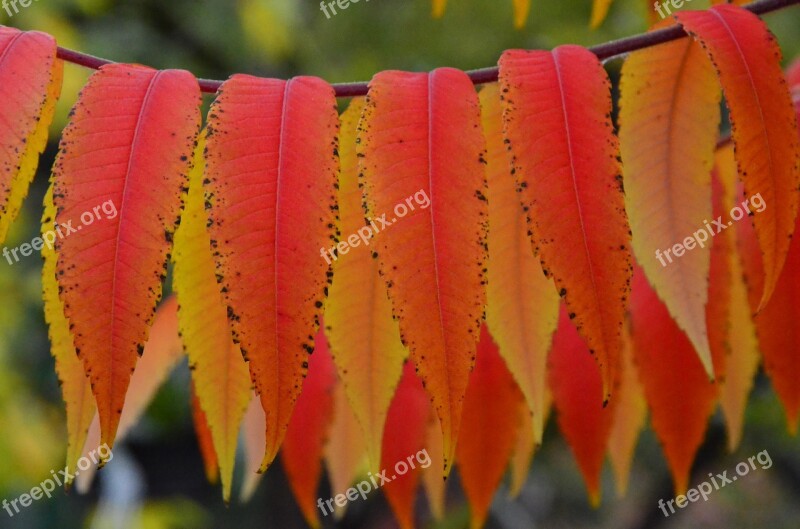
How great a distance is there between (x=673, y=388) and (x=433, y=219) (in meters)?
0.44

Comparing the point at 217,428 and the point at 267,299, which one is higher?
the point at 267,299

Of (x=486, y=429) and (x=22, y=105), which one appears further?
(x=486, y=429)

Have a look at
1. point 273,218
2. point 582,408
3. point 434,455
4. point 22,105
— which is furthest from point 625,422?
point 22,105

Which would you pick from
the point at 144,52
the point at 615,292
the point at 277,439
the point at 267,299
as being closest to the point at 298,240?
the point at 267,299

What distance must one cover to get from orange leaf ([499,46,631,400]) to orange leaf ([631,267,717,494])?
32 cm

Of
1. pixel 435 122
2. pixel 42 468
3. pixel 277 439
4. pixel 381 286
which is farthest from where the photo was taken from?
pixel 42 468

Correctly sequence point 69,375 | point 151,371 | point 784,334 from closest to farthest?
point 69,375 → point 784,334 → point 151,371

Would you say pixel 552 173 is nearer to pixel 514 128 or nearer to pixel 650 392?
pixel 514 128

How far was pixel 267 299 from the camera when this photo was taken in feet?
2.06

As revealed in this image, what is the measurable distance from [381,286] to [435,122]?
194 millimetres

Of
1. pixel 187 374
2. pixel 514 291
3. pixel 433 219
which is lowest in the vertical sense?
pixel 187 374

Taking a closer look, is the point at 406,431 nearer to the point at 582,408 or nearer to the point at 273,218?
the point at 582,408

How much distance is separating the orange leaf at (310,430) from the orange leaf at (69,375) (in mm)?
341

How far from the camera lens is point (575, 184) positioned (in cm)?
68
